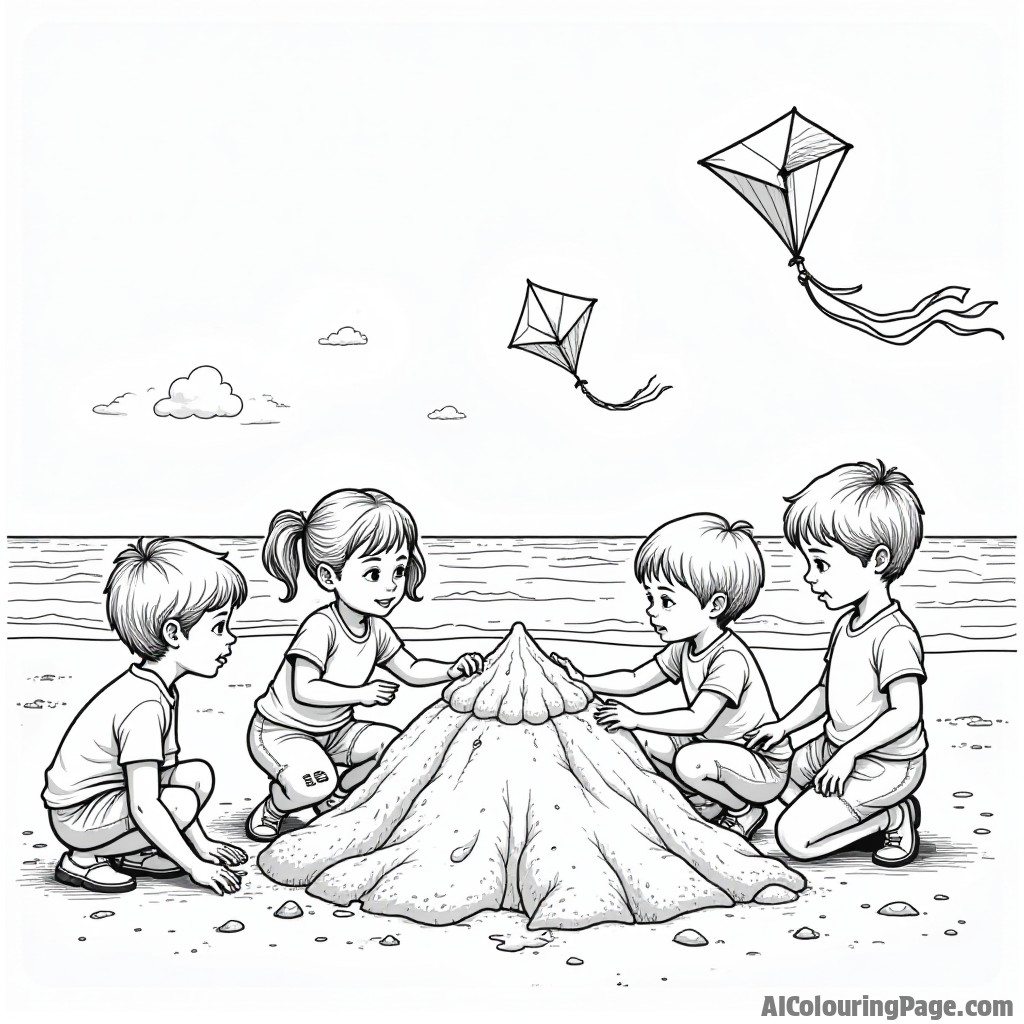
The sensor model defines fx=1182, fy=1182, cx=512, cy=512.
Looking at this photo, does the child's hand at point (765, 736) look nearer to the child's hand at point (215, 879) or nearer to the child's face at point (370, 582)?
the child's face at point (370, 582)

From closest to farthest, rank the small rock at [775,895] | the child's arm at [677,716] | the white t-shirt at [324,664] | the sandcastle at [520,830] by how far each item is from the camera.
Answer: the sandcastle at [520,830] < the small rock at [775,895] < the child's arm at [677,716] < the white t-shirt at [324,664]

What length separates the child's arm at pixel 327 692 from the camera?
4438mm

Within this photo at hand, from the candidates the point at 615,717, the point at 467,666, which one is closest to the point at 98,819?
the point at 467,666

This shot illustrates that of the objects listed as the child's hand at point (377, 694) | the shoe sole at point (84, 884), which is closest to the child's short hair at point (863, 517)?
the child's hand at point (377, 694)

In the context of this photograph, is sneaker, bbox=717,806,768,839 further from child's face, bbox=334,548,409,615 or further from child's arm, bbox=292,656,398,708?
child's face, bbox=334,548,409,615

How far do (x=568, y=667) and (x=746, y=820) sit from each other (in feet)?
2.85

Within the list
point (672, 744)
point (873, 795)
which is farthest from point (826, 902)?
point (672, 744)

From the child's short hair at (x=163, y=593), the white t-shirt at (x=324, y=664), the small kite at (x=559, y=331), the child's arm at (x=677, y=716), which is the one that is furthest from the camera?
the small kite at (x=559, y=331)

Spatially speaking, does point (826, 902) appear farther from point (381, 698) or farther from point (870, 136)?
point (870, 136)

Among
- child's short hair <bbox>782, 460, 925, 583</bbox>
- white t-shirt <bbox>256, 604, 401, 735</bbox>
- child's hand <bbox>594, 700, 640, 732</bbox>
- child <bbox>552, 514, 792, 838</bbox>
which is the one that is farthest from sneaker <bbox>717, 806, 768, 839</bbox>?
white t-shirt <bbox>256, 604, 401, 735</bbox>

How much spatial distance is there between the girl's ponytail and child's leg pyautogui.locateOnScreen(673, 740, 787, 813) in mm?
1592

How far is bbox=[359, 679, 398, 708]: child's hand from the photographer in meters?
4.44

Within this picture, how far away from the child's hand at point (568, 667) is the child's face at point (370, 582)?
2.10 feet

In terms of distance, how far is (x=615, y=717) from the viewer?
4332mm
